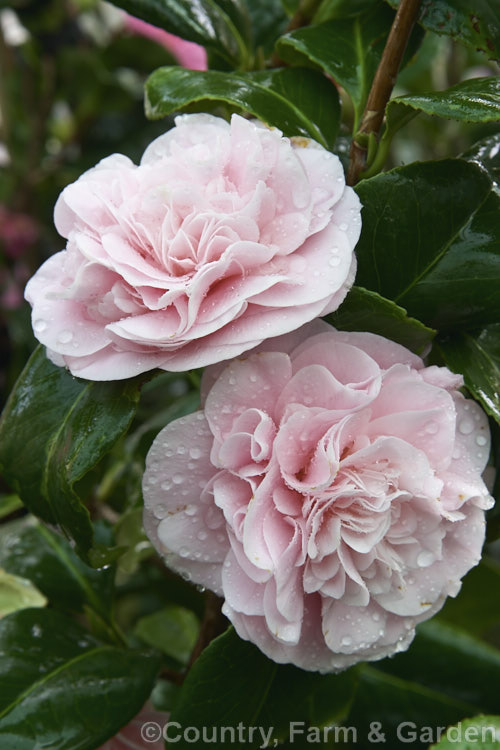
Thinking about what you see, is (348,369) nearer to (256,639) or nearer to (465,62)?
(256,639)

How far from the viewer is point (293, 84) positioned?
71cm

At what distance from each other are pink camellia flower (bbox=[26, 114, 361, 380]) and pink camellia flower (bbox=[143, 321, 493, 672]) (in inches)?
1.8

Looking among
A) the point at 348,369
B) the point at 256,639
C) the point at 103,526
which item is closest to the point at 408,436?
the point at 348,369

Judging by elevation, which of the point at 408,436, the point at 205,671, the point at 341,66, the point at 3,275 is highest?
the point at 341,66

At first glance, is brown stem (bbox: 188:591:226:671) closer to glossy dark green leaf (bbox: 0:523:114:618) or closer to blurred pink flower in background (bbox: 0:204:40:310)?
glossy dark green leaf (bbox: 0:523:114:618)

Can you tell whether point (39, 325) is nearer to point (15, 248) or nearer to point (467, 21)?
point (467, 21)

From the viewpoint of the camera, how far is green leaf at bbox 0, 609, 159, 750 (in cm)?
66

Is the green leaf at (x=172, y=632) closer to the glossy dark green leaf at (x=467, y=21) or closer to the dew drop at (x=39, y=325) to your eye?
the dew drop at (x=39, y=325)

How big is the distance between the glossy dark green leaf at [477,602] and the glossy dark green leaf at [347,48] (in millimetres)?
775

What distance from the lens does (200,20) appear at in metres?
0.79

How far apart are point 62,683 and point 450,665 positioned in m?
0.62

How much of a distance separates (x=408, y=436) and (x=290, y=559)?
12 centimetres

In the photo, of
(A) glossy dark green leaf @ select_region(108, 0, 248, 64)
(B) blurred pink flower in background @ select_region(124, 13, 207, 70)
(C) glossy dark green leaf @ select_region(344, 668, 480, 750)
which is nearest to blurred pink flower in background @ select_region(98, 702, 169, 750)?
(C) glossy dark green leaf @ select_region(344, 668, 480, 750)

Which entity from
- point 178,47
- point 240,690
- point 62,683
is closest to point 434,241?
point 240,690
